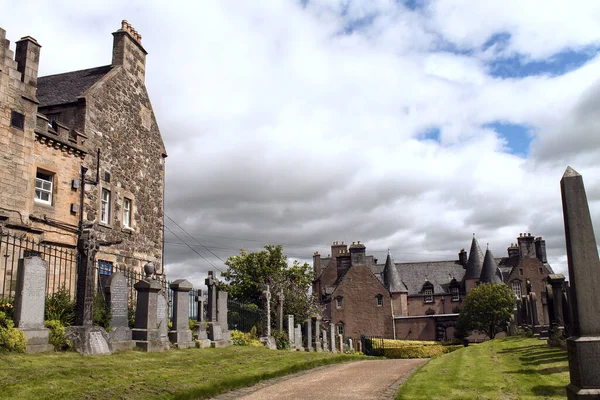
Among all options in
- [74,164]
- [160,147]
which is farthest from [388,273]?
[74,164]

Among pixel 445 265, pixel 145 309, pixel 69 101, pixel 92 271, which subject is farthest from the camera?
pixel 445 265

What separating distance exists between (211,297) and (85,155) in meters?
8.21

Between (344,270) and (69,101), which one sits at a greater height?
(69,101)

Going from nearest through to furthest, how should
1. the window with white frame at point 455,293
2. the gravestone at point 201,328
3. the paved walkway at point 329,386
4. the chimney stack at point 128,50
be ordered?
the paved walkway at point 329,386
the gravestone at point 201,328
the chimney stack at point 128,50
the window with white frame at point 455,293

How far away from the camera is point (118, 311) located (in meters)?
15.0

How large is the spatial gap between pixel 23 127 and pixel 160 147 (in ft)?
32.2

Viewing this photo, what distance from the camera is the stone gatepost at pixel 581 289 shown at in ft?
23.8

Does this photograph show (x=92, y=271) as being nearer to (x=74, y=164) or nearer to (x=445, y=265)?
(x=74, y=164)

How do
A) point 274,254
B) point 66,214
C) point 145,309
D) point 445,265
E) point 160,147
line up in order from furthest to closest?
1. point 445,265
2. point 274,254
3. point 160,147
4. point 66,214
5. point 145,309

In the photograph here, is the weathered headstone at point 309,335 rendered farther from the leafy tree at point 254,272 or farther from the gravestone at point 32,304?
the gravestone at point 32,304

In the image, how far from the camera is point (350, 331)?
2322 inches

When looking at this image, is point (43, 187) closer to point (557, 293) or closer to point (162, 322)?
point (162, 322)

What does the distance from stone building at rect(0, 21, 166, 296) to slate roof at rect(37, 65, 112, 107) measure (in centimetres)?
7

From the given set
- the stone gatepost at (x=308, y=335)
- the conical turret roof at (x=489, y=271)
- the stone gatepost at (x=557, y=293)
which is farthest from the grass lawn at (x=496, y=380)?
the conical turret roof at (x=489, y=271)
